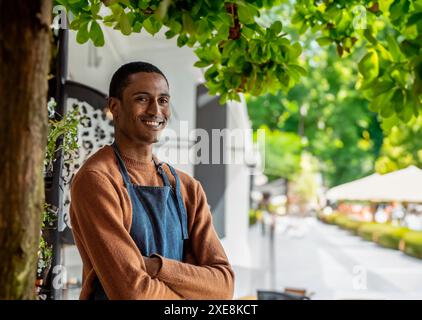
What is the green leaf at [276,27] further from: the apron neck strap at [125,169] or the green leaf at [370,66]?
the apron neck strap at [125,169]

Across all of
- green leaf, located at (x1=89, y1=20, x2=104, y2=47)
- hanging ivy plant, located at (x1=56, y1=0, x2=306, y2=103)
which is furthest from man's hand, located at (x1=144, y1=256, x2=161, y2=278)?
green leaf, located at (x1=89, y1=20, x2=104, y2=47)

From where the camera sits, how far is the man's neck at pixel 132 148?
5.70 ft

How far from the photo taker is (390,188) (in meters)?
8.79

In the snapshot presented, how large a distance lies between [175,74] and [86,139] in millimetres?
568

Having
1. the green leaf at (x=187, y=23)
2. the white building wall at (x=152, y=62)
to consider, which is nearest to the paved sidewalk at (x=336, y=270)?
the white building wall at (x=152, y=62)

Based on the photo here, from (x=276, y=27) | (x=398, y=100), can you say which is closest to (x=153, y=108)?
(x=276, y=27)

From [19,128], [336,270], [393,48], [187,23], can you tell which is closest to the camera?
[19,128]

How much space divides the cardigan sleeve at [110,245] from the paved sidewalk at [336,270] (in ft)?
16.1

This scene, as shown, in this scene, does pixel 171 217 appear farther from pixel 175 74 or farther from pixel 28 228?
pixel 175 74

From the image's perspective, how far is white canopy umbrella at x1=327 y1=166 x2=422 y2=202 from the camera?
24.3ft

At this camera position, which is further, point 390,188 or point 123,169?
point 390,188

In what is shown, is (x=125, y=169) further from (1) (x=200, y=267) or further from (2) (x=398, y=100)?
(2) (x=398, y=100)

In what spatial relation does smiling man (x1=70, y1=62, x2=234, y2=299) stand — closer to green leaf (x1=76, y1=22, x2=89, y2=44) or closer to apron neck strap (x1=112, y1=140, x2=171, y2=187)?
apron neck strap (x1=112, y1=140, x2=171, y2=187)

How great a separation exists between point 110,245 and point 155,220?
0.18 meters
